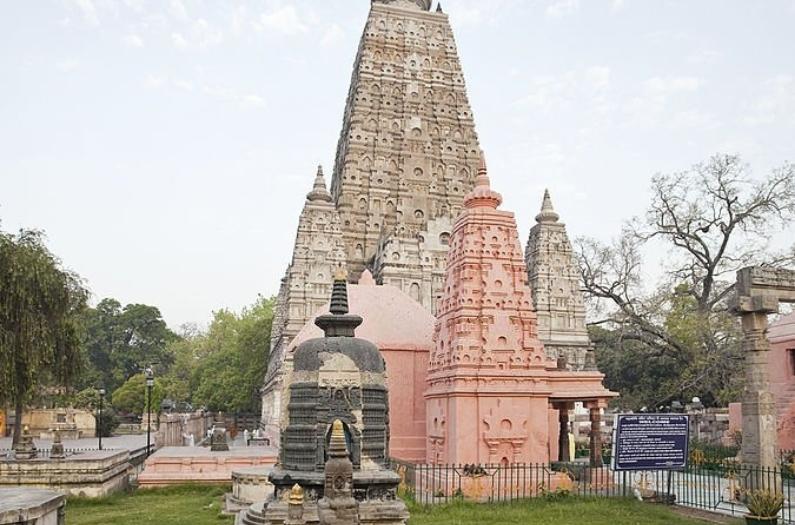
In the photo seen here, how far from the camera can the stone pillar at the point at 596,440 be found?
1712 cm

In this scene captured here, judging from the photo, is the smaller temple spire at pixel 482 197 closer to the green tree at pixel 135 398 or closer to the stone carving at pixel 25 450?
the stone carving at pixel 25 450

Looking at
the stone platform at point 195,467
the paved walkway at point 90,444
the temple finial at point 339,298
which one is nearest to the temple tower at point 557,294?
the paved walkway at point 90,444

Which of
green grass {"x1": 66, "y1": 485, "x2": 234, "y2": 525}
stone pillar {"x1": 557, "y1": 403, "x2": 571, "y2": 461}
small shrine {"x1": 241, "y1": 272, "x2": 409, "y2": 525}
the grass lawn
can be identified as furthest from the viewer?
stone pillar {"x1": 557, "y1": 403, "x2": 571, "y2": 461}

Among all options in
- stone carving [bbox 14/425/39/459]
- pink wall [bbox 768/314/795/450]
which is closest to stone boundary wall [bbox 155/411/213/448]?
stone carving [bbox 14/425/39/459]

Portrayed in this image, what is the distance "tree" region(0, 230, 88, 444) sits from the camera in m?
20.1

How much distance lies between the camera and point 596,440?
17.9 metres

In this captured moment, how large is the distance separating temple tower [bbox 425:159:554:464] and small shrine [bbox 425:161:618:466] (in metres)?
0.02

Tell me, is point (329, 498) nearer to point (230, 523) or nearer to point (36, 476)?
point (230, 523)

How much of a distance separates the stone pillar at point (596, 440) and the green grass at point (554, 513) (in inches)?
91.5

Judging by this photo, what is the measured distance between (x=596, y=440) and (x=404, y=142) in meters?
31.5

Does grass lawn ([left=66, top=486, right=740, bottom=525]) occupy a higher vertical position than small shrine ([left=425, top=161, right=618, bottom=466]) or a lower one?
lower

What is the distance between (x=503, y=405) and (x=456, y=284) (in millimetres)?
2837

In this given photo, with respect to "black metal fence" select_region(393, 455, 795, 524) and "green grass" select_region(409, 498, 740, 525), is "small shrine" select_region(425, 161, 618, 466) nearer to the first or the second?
"black metal fence" select_region(393, 455, 795, 524)

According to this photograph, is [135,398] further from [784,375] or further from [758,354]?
[758,354]
